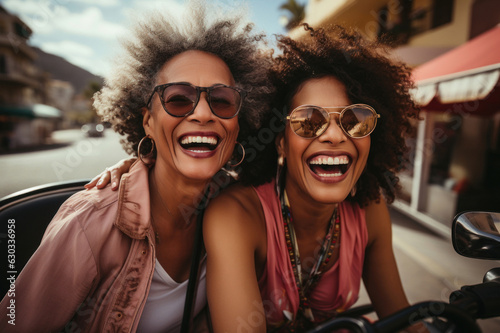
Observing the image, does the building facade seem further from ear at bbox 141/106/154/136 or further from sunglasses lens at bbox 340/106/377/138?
ear at bbox 141/106/154/136

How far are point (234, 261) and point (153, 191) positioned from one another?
0.69 meters

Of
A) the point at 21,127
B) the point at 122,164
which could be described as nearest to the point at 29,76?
the point at 21,127

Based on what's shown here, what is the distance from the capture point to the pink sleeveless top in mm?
1539

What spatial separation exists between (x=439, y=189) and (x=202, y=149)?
19.1 feet

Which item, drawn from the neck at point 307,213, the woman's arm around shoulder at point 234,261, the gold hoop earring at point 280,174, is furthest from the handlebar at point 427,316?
the gold hoop earring at point 280,174

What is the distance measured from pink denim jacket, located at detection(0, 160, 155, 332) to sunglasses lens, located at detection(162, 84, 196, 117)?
447 millimetres

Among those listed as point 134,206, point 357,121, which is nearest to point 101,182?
point 134,206

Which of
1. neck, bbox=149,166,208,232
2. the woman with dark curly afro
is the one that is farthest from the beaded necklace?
neck, bbox=149,166,208,232

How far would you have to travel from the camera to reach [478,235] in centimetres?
96

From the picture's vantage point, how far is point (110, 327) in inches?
52.9

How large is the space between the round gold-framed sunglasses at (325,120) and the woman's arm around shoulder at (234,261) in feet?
1.65

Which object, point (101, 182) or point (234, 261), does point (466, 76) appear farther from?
point (101, 182)

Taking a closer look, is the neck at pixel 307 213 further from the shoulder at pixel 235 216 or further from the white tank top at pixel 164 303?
the white tank top at pixel 164 303

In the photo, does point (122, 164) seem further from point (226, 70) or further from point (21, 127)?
point (21, 127)
